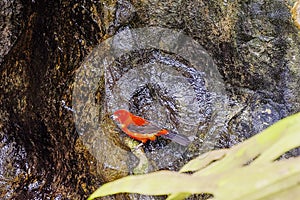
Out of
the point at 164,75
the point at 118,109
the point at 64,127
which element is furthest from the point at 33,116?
the point at 164,75

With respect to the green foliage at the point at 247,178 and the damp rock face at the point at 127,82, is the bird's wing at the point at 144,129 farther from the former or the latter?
the green foliage at the point at 247,178

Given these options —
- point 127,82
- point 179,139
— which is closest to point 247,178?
point 179,139

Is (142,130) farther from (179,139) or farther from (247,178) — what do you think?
(247,178)

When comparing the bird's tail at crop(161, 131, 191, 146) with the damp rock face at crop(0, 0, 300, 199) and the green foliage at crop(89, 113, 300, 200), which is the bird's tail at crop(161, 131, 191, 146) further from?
the green foliage at crop(89, 113, 300, 200)

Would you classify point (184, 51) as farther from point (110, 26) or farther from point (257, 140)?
point (257, 140)

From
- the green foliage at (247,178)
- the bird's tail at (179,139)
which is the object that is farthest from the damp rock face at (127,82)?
the green foliage at (247,178)
